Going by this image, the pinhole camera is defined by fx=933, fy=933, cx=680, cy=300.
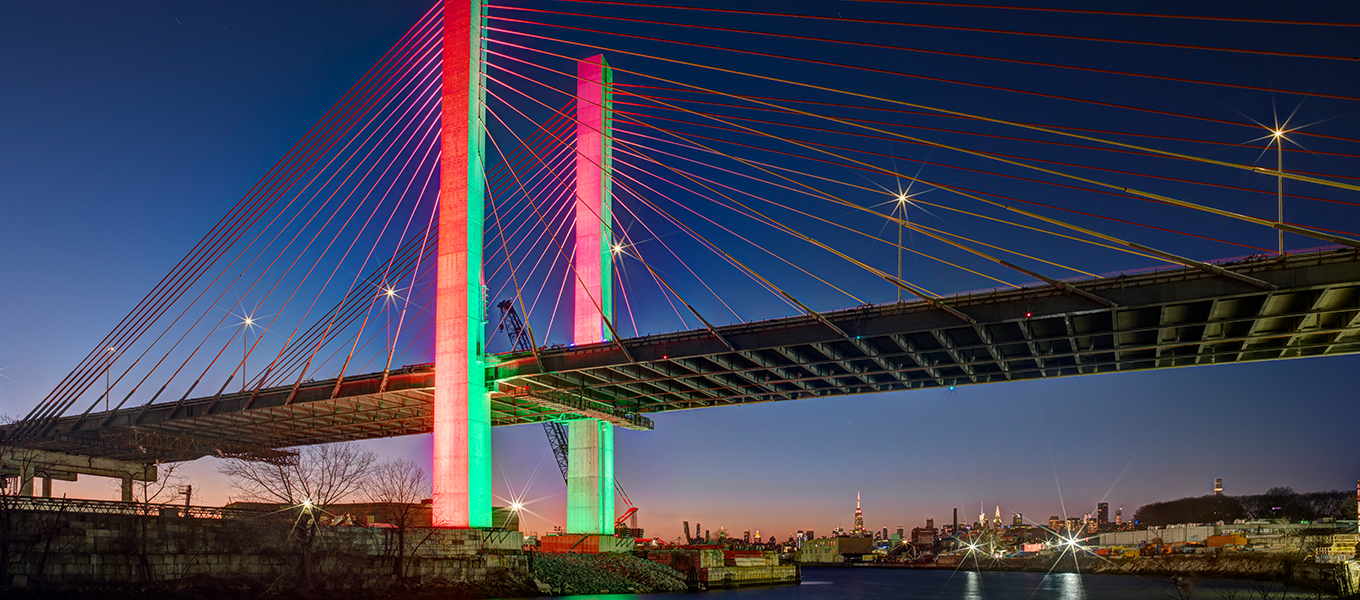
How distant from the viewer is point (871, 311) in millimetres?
43062

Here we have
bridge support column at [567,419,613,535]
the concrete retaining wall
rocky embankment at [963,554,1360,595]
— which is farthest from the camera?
rocky embankment at [963,554,1360,595]

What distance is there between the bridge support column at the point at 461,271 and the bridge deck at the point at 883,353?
3882 millimetres

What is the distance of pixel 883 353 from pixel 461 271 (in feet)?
69.3

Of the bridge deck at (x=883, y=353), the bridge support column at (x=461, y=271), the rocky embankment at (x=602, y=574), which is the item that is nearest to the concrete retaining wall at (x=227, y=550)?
the bridge support column at (x=461, y=271)

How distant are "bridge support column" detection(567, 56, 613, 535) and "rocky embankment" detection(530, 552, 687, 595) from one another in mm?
3180

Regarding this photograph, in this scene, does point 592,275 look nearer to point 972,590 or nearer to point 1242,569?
point 972,590

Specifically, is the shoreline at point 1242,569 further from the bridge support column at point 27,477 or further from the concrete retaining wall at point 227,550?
the bridge support column at point 27,477

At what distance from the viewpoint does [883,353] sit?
46844 mm

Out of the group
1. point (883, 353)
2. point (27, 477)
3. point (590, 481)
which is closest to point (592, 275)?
point (590, 481)

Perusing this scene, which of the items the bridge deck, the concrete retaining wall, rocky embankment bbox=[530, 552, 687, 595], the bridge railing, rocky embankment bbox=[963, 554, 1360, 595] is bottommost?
rocky embankment bbox=[963, 554, 1360, 595]

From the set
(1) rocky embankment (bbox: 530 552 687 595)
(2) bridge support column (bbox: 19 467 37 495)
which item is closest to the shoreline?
(1) rocky embankment (bbox: 530 552 687 595)

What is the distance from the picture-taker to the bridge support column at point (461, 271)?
144 feet

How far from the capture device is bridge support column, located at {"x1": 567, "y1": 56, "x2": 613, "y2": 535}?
184 feet

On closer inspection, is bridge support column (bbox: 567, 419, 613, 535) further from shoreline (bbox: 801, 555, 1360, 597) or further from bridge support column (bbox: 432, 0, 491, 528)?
shoreline (bbox: 801, 555, 1360, 597)
